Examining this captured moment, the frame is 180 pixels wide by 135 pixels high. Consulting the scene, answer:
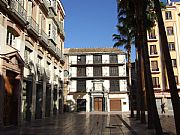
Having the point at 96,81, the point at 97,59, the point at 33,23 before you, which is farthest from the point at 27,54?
the point at 97,59

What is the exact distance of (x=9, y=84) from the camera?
57.8ft

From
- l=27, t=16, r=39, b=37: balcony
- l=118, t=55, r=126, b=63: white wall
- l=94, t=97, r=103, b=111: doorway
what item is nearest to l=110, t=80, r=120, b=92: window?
l=94, t=97, r=103, b=111: doorway

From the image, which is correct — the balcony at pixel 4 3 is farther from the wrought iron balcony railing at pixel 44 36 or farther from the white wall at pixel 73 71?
the white wall at pixel 73 71

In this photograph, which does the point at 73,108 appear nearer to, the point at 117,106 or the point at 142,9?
the point at 117,106

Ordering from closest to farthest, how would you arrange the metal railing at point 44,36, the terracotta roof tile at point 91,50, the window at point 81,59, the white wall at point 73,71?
the metal railing at point 44,36
the white wall at point 73,71
the window at point 81,59
the terracotta roof tile at point 91,50

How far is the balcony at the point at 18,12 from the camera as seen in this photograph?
17266 mm

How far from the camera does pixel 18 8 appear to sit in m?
18.6

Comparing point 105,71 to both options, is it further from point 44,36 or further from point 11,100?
point 11,100

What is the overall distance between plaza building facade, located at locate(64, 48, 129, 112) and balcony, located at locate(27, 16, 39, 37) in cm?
3123

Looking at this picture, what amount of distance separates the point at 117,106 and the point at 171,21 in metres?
21.5

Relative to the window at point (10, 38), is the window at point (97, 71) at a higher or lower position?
higher

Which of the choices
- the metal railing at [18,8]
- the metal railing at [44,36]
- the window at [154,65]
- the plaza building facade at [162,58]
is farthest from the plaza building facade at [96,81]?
the metal railing at [18,8]

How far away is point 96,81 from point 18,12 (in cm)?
3828

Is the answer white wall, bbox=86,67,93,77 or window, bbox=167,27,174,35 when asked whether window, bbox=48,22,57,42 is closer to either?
window, bbox=167,27,174,35
